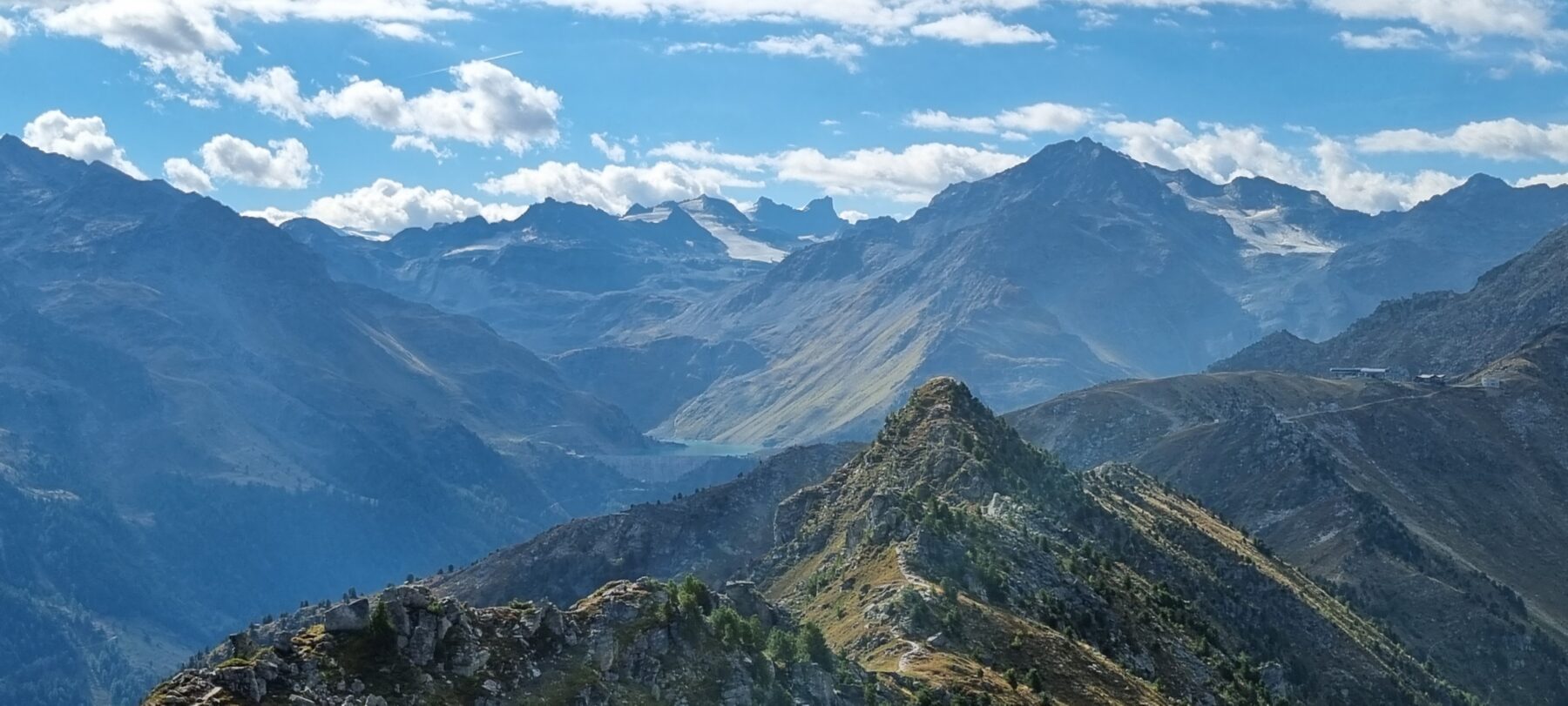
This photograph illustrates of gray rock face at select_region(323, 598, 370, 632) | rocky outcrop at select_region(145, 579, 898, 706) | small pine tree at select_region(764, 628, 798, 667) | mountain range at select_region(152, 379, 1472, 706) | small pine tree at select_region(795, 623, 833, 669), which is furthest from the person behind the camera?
small pine tree at select_region(795, 623, 833, 669)

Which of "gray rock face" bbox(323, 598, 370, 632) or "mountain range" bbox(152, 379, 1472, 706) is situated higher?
"gray rock face" bbox(323, 598, 370, 632)

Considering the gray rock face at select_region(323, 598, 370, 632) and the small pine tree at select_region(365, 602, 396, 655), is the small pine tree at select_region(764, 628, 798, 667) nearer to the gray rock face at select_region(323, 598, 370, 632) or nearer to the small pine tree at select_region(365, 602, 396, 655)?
the small pine tree at select_region(365, 602, 396, 655)

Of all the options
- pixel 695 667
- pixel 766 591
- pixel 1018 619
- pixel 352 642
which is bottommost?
pixel 766 591

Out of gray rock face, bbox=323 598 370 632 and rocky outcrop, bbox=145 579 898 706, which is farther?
gray rock face, bbox=323 598 370 632

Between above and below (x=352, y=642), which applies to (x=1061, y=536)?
below

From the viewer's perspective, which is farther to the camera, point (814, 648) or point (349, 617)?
point (814, 648)

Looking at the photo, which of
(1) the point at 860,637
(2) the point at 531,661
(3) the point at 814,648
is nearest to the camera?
(2) the point at 531,661

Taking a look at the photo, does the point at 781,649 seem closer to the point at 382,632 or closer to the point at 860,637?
the point at 860,637

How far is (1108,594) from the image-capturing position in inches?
6570

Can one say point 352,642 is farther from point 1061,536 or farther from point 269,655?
point 1061,536

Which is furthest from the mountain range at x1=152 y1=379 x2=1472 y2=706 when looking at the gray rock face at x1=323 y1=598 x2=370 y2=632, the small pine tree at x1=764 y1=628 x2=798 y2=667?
the small pine tree at x1=764 y1=628 x2=798 y2=667

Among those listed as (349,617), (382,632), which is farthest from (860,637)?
(349,617)

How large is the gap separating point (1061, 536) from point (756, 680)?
325 ft

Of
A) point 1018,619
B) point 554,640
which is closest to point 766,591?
point 1018,619
